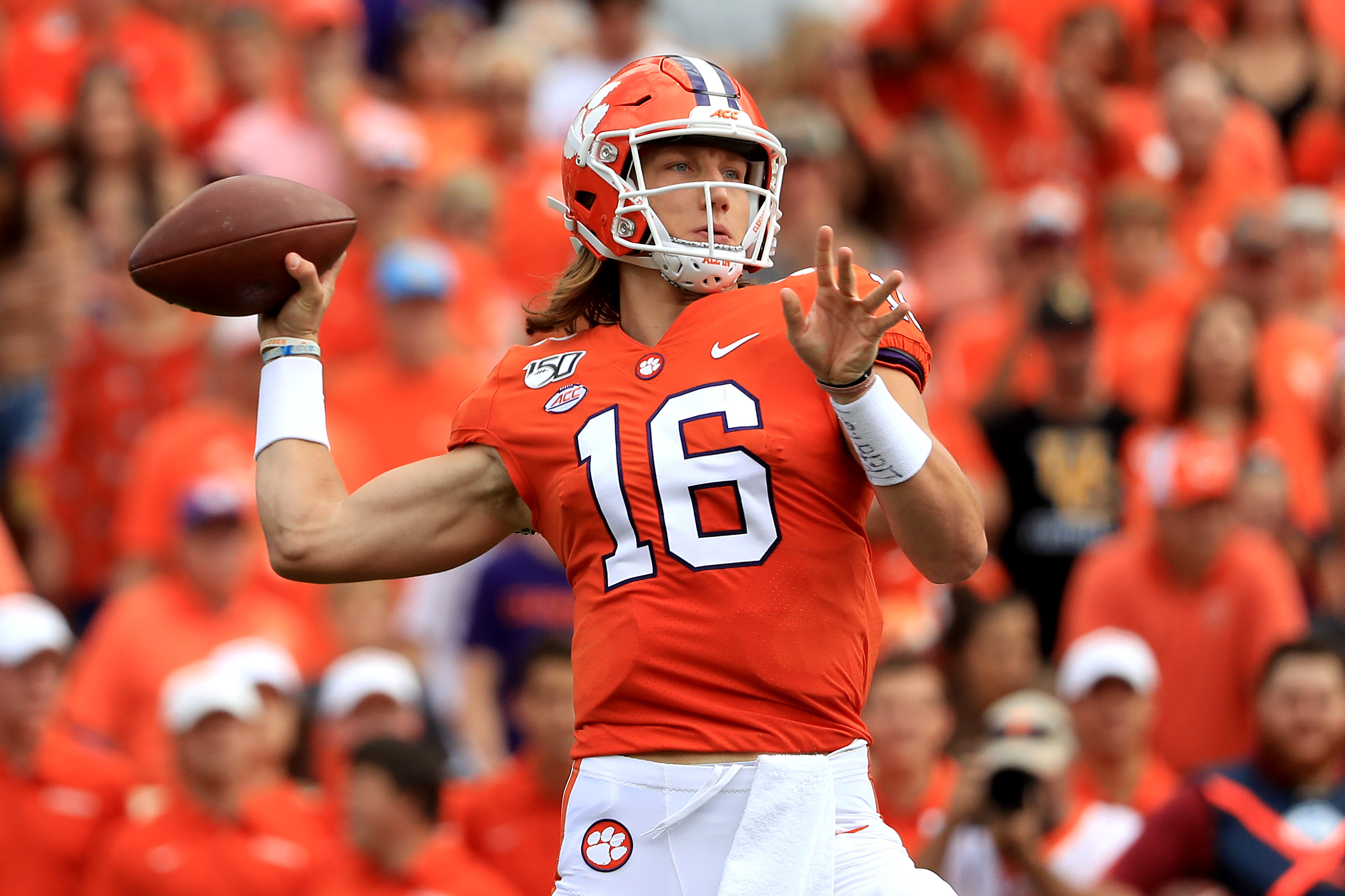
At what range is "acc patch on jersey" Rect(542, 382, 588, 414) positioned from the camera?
3.64 meters

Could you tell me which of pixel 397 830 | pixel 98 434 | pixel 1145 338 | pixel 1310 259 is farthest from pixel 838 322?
pixel 1310 259

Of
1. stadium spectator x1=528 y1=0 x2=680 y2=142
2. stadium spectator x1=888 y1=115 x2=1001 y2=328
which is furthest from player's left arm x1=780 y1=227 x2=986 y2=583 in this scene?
stadium spectator x1=528 y1=0 x2=680 y2=142

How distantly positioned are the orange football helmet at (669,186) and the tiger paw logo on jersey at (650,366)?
0.18m

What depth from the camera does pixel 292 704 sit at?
728 centimetres

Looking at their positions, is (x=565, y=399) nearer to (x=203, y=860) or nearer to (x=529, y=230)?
(x=203, y=860)

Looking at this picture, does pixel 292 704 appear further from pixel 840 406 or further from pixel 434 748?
pixel 840 406

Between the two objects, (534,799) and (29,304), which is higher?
(29,304)

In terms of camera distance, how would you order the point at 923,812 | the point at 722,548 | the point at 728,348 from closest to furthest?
the point at 722,548
the point at 728,348
the point at 923,812

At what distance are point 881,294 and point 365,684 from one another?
4339 mm

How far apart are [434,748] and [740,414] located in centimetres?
337

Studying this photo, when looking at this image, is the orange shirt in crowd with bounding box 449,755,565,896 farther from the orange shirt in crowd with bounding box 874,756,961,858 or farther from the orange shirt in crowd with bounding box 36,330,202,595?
the orange shirt in crowd with bounding box 36,330,202,595

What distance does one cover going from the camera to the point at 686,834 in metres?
3.39

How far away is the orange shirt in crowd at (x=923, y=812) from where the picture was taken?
6.25 m

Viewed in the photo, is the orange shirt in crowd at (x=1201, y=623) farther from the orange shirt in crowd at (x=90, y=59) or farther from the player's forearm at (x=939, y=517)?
the orange shirt in crowd at (x=90, y=59)
